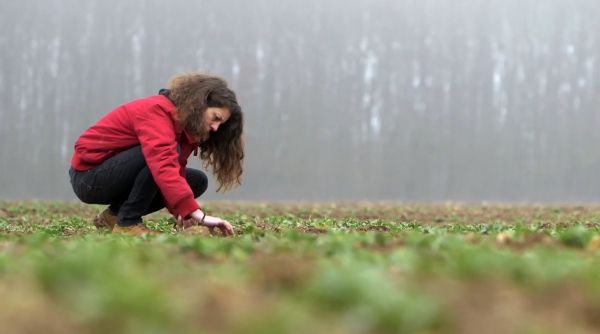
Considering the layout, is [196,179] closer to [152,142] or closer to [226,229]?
[152,142]

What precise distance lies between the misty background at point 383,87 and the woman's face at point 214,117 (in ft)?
32.3

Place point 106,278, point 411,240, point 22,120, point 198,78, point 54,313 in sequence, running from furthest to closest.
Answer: point 22,120
point 198,78
point 411,240
point 106,278
point 54,313

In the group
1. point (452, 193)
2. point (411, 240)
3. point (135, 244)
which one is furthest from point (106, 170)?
point (452, 193)

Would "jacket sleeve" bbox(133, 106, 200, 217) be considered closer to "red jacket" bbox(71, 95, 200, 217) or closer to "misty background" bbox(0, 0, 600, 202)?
"red jacket" bbox(71, 95, 200, 217)

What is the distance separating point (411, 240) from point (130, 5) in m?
12.6

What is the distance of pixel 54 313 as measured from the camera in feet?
5.18

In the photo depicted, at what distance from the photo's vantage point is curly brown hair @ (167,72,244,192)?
456 cm

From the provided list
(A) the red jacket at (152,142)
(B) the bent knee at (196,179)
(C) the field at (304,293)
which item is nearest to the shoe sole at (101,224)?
(A) the red jacket at (152,142)

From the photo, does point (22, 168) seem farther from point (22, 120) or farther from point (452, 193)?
point (452, 193)

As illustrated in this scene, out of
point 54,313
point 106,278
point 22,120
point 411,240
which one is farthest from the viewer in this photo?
point 22,120

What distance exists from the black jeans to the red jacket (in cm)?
9

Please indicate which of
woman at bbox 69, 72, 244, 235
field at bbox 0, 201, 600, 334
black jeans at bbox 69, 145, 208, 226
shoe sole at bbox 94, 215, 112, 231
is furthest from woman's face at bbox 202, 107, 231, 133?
field at bbox 0, 201, 600, 334

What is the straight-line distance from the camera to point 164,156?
4.34 meters

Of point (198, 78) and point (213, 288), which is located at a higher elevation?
point (198, 78)
